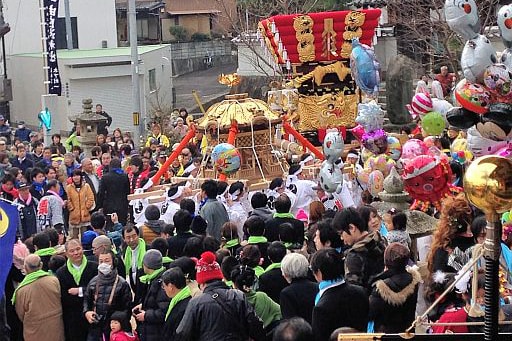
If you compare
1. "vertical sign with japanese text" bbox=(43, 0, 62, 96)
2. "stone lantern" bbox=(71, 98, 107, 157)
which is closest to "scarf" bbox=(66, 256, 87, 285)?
"stone lantern" bbox=(71, 98, 107, 157)

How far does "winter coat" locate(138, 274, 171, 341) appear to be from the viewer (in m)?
6.51

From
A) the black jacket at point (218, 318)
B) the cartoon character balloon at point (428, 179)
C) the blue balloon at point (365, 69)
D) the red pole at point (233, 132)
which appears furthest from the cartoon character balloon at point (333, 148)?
the black jacket at point (218, 318)

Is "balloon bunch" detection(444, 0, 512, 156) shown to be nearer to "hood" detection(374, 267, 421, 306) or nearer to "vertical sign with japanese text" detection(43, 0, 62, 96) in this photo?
"hood" detection(374, 267, 421, 306)

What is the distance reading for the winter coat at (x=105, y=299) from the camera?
6.94 meters

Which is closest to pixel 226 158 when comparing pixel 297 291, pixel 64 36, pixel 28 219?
pixel 28 219

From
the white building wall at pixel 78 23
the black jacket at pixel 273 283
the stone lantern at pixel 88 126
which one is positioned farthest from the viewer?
the white building wall at pixel 78 23

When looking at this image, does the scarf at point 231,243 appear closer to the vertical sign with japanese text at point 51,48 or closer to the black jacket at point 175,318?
the black jacket at point 175,318

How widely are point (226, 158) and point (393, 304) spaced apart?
5.54m

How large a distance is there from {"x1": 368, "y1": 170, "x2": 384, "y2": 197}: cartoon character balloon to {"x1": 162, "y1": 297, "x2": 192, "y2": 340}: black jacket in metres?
3.99

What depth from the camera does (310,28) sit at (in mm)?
16094

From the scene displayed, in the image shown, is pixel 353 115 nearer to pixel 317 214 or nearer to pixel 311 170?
pixel 311 170

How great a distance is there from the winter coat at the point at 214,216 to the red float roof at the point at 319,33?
7.36 m

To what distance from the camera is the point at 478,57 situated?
573 centimetres

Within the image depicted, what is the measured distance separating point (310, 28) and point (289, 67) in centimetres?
98
